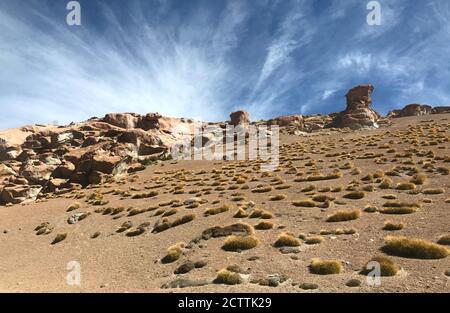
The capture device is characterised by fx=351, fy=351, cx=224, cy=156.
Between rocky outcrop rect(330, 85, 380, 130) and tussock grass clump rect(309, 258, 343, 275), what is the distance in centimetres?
7635

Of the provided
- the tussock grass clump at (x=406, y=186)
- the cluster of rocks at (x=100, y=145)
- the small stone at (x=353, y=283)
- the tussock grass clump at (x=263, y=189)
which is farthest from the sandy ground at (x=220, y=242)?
the cluster of rocks at (x=100, y=145)

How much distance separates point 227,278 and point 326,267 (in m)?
4.15

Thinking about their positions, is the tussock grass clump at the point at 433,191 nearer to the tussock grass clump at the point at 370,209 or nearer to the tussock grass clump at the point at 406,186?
the tussock grass clump at the point at 406,186

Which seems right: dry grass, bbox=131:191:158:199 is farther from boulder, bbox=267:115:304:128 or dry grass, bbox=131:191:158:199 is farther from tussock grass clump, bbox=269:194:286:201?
boulder, bbox=267:115:304:128

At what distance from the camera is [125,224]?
28.5 m

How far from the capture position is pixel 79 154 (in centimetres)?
6306

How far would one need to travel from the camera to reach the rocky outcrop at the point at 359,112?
86625 mm

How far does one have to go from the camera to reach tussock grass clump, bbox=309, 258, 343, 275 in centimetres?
1441

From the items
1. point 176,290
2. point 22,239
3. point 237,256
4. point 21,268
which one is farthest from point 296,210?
point 22,239

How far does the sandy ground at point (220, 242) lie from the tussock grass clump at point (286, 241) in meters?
0.39

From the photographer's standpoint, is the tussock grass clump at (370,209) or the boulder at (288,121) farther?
the boulder at (288,121)

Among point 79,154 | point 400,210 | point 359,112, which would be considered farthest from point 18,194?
point 359,112

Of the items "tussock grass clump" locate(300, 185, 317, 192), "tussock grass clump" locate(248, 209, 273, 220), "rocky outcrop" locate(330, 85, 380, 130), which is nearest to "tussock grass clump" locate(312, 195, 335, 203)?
"tussock grass clump" locate(300, 185, 317, 192)
